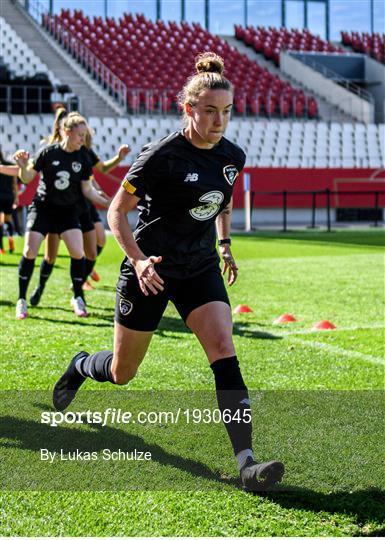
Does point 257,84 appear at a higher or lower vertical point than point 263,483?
higher

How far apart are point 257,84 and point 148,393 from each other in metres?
28.1

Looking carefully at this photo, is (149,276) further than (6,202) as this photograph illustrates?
No

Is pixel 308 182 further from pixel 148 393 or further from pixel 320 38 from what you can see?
pixel 148 393

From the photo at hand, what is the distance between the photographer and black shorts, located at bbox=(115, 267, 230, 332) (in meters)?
4.14

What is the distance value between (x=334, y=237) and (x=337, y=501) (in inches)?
731

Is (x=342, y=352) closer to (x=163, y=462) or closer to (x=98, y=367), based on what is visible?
(x=98, y=367)

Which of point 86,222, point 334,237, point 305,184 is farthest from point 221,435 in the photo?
point 305,184

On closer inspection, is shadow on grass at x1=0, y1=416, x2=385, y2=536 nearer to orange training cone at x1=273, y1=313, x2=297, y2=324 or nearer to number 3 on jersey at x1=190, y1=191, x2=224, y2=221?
number 3 on jersey at x1=190, y1=191, x2=224, y2=221

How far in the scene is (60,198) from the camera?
341 inches

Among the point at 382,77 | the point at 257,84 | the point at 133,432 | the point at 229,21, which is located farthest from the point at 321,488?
the point at 229,21

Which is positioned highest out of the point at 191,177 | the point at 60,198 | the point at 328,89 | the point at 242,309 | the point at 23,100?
the point at 328,89

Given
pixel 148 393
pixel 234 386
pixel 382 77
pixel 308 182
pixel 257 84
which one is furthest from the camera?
pixel 382 77

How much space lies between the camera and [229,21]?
40875mm

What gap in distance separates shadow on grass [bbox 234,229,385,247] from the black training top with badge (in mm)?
15474
